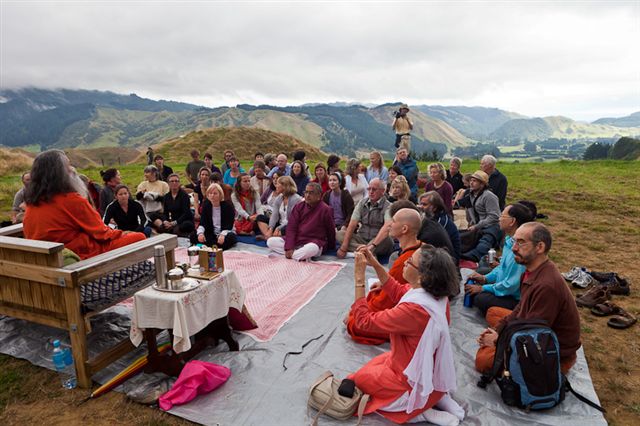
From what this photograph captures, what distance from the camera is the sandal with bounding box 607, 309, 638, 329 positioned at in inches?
184

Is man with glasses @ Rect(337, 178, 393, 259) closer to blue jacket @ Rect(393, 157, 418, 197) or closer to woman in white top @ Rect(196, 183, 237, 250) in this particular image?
woman in white top @ Rect(196, 183, 237, 250)

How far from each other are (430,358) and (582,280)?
4533 millimetres

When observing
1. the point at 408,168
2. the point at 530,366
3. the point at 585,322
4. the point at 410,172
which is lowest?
the point at 585,322

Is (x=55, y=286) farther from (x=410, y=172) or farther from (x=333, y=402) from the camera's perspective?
(x=410, y=172)

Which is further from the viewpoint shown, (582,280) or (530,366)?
(582,280)

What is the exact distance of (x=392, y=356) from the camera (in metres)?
2.94

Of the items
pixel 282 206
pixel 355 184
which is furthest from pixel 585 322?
pixel 282 206

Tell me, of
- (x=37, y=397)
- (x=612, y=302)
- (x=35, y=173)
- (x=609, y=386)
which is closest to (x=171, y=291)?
(x=37, y=397)

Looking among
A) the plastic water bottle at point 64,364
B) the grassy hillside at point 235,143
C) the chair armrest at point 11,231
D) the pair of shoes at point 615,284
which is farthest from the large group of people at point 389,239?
the grassy hillside at point 235,143

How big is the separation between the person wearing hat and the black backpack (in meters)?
3.81

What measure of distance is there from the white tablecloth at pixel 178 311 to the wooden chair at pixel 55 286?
1.38 ft

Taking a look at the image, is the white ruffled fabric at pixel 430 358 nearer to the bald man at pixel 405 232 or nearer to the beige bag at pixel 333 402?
the beige bag at pixel 333 402

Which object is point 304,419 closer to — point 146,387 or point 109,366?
point 146,387

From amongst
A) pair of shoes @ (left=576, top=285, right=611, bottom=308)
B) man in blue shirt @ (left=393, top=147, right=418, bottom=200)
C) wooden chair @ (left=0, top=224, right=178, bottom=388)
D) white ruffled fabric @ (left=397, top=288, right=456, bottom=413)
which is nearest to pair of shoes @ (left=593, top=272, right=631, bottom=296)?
pair of shoes @ (left=576, top=285, right=611, bottom=308)
